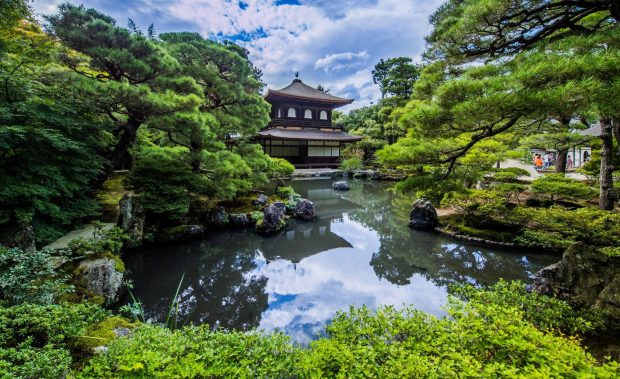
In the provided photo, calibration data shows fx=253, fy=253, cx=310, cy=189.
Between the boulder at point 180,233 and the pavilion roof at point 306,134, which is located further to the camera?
the pavilion roof at point 306,134

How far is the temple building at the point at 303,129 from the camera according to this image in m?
18.2

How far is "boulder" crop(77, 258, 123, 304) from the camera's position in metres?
3.38

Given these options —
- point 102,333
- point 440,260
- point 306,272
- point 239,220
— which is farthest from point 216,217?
point 440,260

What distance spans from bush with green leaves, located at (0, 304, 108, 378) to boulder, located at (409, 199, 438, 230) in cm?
739

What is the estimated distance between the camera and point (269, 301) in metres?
4.07

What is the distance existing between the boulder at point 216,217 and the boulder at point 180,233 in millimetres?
523

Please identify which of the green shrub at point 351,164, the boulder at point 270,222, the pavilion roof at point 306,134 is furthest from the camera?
the green shrub at point 351,164

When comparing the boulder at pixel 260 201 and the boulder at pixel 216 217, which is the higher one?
the boulder at pixel 260 201

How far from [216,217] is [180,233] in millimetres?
1220

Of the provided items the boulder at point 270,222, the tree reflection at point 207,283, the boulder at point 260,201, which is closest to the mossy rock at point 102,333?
the tree reflection at point 207,283

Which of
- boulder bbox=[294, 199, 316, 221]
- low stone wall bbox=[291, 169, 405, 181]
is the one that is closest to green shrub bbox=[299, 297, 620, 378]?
boulder bbox=[294, 199, 316, 221]

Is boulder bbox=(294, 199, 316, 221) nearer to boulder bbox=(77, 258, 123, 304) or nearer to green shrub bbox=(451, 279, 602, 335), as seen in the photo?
boulder bbox=(77, 258, 123, 304)

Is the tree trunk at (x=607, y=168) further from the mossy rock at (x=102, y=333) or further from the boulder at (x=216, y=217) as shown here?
the boulder at (x=216, y=217)

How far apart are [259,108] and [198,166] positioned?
2.88m
